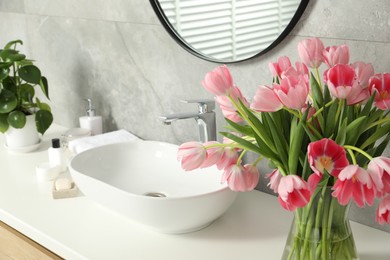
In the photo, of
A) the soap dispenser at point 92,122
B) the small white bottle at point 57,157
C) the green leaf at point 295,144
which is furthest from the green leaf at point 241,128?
the soap dispenser at point 92,122

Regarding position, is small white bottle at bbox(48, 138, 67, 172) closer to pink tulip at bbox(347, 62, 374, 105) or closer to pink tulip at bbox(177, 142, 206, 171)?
pink tulip at bbox(177, 142, 206, 171)

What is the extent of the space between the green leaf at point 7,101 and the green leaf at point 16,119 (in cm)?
3

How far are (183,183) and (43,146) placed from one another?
2.46 feet

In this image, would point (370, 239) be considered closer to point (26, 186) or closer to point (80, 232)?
point (80, 232)

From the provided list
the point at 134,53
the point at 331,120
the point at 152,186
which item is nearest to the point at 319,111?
the point at 331,120

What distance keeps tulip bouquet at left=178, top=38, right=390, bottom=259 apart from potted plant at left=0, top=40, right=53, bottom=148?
1.09 metres

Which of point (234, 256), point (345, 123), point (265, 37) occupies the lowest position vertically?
point (234, 256)

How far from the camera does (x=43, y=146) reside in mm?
2318

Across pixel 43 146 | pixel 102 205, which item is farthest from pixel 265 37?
pixel 43 146

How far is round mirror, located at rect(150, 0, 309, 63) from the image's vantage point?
5.22ft

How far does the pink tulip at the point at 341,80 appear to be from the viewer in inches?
44.2

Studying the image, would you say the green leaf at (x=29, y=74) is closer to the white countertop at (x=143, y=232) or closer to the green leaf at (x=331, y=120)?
the white countertop at (x=143, y=232)

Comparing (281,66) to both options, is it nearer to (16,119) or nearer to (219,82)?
(219,82)

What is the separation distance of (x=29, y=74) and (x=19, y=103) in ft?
0.42
